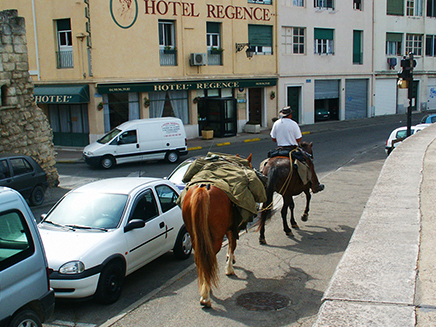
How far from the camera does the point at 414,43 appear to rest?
45125 millimetres

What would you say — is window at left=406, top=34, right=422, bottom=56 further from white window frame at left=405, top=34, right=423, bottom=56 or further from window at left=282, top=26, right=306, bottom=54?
window at left=282, top=26, right=306, bottom=54

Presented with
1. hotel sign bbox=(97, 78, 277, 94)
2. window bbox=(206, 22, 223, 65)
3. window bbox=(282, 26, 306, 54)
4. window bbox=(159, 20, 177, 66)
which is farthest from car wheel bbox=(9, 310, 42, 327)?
window bbox=(282, 26, 306, 54)

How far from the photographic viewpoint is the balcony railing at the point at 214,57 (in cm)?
3073

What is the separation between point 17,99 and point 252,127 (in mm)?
18386

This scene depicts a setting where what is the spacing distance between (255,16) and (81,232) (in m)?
A: 28.1

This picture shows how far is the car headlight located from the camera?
6621 millimetres

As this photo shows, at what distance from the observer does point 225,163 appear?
303 inches

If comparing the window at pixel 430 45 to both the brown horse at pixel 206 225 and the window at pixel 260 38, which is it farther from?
the brown horse at pixel 206 225

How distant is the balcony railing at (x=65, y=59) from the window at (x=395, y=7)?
28640 millimetres

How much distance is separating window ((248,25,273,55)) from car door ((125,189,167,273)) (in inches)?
1034

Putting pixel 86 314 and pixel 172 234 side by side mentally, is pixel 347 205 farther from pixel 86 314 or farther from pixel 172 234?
pixel 86 314

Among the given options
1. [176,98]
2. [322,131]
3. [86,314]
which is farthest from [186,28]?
[86,314]

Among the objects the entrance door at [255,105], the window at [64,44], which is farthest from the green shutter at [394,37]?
the window at [64,44]

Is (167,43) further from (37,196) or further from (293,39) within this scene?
(37,196)
